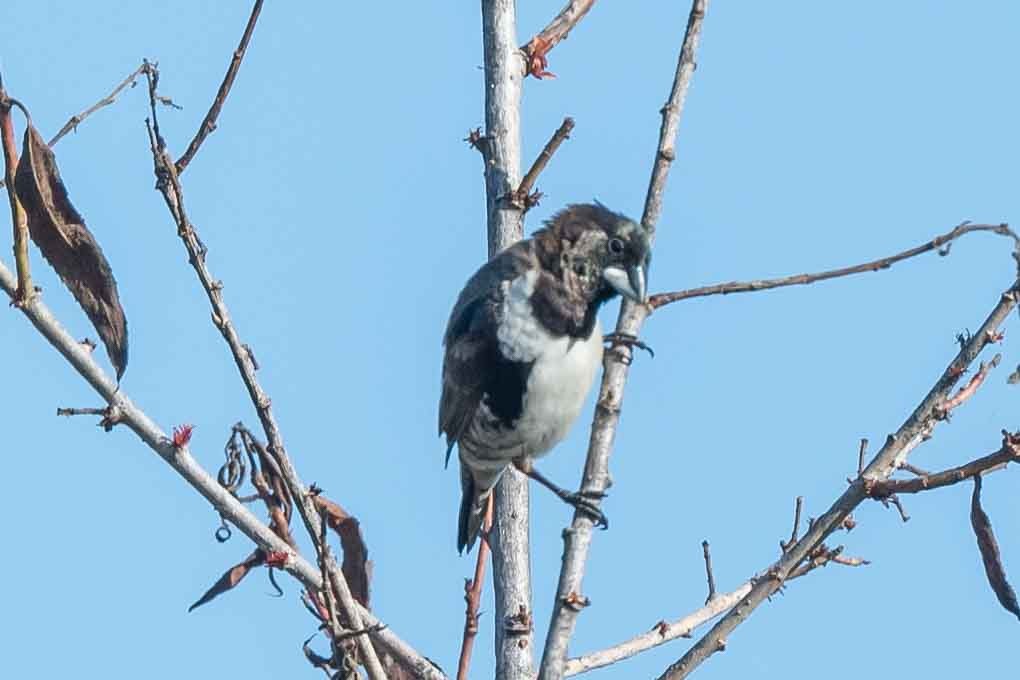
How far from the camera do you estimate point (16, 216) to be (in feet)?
12.3

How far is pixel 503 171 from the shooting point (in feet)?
18.2

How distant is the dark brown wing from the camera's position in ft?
18.6

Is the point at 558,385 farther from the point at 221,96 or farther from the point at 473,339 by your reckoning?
the point at 221,96

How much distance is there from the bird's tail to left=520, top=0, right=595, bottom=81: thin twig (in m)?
1.58

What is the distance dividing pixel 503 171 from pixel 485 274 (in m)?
0.41

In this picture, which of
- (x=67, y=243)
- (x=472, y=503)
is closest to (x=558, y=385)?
(x=472, y=503)

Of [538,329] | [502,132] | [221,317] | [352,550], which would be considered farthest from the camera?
[538,329]

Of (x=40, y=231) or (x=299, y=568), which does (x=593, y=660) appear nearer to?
(x=299, y=568)

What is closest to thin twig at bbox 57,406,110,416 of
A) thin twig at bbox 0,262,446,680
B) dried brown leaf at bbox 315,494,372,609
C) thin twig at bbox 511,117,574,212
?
thin twig at bbox 0,262,446,680

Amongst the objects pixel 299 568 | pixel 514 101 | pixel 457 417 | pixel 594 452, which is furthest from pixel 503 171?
pixel 299 568

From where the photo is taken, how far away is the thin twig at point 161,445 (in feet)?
12.1

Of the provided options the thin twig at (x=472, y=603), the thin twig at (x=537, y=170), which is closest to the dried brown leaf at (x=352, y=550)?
the thin twig at (x=472, y=603)

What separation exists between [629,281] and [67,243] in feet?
6.83

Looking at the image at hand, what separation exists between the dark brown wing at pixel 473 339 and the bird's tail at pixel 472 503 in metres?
0.16
